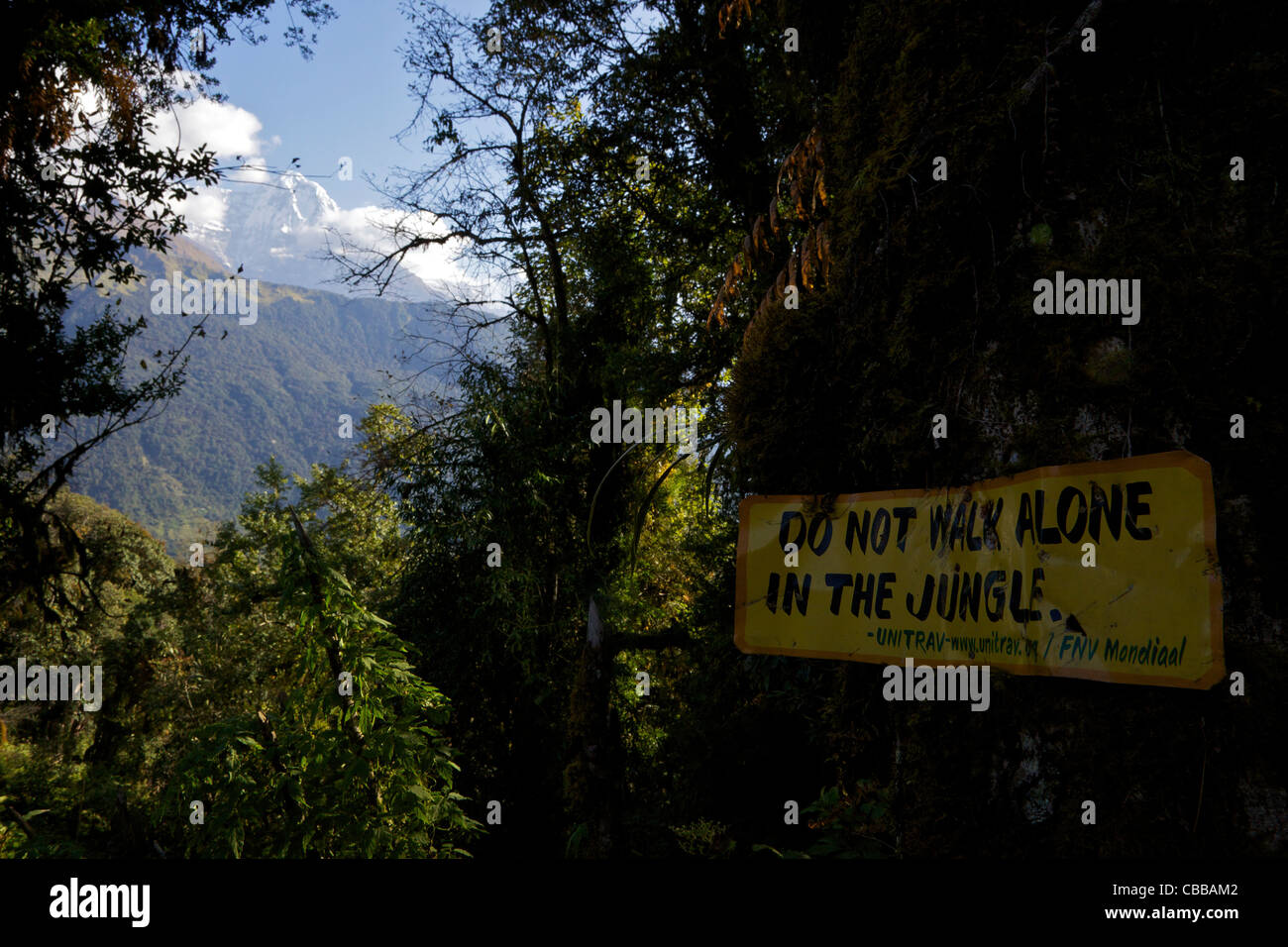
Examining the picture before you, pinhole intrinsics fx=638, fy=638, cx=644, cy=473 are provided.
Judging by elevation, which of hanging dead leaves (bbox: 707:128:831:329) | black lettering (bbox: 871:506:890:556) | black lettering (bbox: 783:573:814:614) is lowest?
black lettering (bbox: 783:573:814:614)

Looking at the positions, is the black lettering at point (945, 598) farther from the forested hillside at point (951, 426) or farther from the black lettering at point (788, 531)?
the black lettering at point (788, 531)

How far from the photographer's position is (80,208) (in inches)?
239

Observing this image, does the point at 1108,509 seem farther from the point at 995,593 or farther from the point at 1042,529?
the point at 995,593

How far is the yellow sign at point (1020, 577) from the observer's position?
1226 millimetres

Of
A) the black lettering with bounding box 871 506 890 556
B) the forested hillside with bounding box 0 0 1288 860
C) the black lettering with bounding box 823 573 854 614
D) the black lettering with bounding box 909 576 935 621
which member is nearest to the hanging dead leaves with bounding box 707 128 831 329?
the forested hillside with bounding box 0 0 1288 860

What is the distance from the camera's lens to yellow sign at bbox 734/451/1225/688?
4.02 feet

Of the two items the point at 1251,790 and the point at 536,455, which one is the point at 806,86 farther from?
the point at 536,455

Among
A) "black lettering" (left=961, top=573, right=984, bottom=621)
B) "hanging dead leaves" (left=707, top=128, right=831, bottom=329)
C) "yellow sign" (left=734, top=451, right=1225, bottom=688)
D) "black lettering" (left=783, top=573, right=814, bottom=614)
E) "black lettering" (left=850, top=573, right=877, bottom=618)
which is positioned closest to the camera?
"yellow sign" (left=734, top=451, right=1225, bottom=688)

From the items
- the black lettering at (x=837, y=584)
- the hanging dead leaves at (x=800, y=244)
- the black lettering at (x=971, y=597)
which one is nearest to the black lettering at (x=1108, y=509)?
the black lettering at (x=971, y=597)

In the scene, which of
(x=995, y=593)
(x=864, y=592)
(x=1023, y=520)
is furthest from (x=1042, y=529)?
(x=864, y=592)

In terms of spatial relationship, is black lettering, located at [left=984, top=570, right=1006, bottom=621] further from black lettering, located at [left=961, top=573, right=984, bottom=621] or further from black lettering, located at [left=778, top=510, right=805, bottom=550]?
black lettering, located at [left=778, top=510, right=805, bottom=550]

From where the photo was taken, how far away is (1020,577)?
4.71ft
